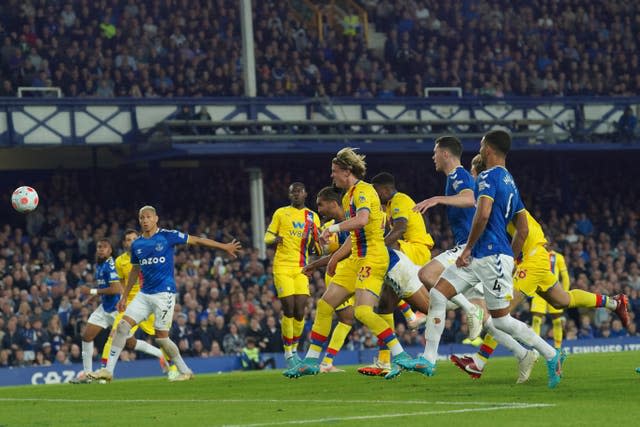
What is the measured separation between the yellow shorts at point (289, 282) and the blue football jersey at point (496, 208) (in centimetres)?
701

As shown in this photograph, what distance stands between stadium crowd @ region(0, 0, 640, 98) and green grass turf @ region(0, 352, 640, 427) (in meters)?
17.7

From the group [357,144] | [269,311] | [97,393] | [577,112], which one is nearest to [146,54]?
[357,144]

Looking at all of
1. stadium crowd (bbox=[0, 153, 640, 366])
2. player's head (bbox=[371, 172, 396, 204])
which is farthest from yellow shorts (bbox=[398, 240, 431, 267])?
stadium crowd (bbox=[0, 153, 640, 366])

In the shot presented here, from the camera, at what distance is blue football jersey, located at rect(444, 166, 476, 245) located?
15.2 meters

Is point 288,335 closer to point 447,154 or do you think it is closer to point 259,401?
point 447,154

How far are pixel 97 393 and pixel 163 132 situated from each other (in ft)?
59.9

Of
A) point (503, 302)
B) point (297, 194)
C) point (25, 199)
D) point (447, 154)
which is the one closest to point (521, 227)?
point (503, 302)

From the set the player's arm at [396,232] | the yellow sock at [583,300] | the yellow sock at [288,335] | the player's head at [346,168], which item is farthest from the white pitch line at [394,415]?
the yellow sock at [288,335]

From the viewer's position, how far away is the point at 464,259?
13609 millimetres

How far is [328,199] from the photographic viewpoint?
17438mm

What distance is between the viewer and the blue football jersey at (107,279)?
21141 mm

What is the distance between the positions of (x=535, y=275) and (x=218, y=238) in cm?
1723

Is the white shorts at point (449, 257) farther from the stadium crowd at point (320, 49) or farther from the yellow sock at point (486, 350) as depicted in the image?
the stadium crowd at point (320, 49)

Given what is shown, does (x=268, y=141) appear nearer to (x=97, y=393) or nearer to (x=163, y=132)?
(x=163, y=132)
